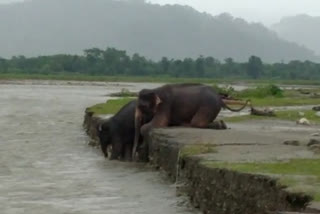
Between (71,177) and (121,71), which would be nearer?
(71,177)

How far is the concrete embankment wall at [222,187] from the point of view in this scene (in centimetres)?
879

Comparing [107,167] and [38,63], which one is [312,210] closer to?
[107,167]

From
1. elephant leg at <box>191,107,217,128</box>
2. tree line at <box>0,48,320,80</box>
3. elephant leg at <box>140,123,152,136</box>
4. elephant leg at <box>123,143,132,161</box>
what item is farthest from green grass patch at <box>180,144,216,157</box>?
tree line at <box>0,48,320,80</box>

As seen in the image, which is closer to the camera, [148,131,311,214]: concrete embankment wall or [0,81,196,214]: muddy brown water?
[148,131,311,214]: concrete embankment wall

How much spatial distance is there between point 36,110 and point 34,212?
2566 cm

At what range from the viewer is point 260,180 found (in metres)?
9.46

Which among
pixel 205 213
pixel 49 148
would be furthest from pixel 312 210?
pixel 49 148

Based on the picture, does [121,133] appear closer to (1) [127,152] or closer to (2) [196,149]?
(1) [127,152]

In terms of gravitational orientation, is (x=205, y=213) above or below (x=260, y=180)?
below

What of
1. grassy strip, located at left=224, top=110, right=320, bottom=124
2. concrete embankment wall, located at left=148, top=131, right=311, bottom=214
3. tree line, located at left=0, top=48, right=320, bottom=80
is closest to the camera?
concrete embankment wall, located at left=148, top=131, right=311, bottom=214

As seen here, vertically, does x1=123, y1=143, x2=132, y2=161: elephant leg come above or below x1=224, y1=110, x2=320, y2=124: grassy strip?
below

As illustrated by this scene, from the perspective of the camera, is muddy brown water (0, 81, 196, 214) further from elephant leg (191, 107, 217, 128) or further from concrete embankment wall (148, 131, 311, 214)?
elephant leg (191, 107, 217, 128)

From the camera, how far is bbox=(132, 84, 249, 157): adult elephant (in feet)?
54.2

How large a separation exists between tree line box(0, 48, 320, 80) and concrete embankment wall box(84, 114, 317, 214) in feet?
351
